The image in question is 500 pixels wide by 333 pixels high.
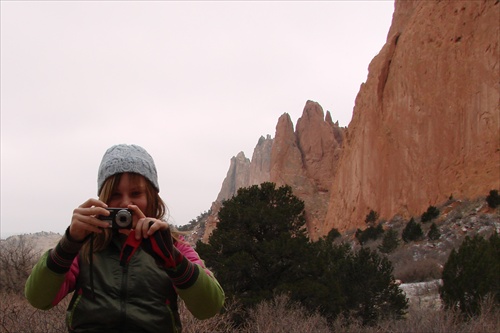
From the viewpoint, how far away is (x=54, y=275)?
149 centimetres

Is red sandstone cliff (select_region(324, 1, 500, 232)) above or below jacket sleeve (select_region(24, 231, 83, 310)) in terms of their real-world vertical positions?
above

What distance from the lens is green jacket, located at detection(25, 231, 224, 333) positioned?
147 cm

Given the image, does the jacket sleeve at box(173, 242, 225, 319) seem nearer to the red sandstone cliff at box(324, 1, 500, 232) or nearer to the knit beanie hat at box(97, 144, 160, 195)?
the knit beanie hat at box(97, 144, 160, 195)

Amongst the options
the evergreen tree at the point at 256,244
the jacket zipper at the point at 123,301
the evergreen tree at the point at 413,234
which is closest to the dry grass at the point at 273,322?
the evergreen tree at the point at 256,244

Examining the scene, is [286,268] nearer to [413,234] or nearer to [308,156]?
[413,234]

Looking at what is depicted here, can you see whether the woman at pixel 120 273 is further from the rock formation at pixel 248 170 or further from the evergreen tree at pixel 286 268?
the rock formation at pixel 248 170

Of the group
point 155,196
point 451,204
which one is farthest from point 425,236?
point 155,196

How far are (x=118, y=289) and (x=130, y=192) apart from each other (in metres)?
0.34

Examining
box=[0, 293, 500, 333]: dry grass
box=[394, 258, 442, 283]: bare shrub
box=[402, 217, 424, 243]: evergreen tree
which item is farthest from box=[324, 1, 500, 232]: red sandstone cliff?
box=[0, 293, 500, 333]: dry grass

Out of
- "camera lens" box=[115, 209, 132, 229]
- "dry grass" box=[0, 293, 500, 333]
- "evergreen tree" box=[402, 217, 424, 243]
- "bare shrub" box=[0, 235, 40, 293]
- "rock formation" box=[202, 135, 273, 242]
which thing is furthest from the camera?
"rock formation" box=[202, 135, 273, 242]

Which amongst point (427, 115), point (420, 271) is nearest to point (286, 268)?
point (420, 271)

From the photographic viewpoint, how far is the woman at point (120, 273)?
4.80ft

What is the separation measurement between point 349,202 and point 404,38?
1352cm

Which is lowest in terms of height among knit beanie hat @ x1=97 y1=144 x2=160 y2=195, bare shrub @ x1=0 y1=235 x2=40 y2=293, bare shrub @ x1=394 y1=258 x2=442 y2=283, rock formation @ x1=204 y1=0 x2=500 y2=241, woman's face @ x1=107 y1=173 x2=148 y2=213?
bare shrub @ x1=394 y1=258 x2=442 y2=283
